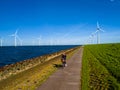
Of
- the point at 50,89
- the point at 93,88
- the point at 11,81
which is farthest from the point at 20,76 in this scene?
the point at 93,88

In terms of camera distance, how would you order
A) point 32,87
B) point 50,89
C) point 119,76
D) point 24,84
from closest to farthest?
point 50,89, point 32,87, point 24,84, point 119,76

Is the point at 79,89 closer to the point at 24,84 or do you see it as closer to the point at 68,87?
the point at 68,87

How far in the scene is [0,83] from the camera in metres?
17.4

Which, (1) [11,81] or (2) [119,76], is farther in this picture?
(2) [119,76]

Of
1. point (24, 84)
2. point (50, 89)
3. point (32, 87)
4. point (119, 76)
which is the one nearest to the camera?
point (50, 89)

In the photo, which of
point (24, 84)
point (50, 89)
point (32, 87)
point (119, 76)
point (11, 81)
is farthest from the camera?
point (119, 76)

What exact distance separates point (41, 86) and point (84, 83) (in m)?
3.31

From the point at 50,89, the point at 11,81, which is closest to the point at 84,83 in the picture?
the point at 50,89

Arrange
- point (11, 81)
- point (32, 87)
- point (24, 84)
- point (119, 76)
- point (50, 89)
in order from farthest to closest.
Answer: point (119, 76) < point (11, 81) < point (24, 84) < point (32, 87) < point (50, 89)

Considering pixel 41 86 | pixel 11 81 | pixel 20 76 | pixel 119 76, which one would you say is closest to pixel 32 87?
pixel 41 86

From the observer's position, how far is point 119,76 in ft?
68.8

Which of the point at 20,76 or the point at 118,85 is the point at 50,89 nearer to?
the point at 118,85

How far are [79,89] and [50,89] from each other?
199cm

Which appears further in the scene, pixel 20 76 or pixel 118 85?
pixel 20 76
